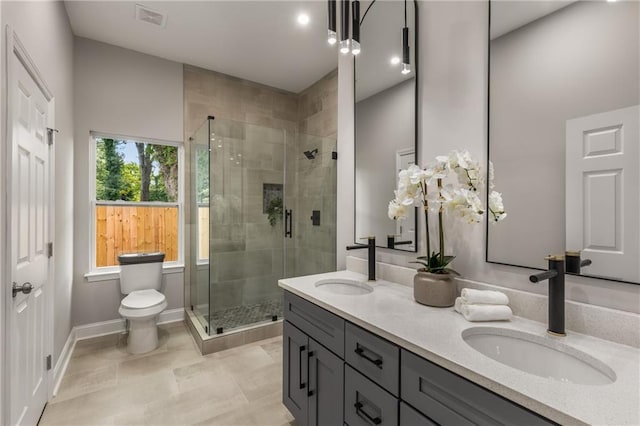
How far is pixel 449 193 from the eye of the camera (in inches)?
50.0

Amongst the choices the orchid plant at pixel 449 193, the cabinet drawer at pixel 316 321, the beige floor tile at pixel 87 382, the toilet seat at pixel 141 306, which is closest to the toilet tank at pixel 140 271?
the toilet seat at pixel 141 306

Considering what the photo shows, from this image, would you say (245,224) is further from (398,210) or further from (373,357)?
(373,357)

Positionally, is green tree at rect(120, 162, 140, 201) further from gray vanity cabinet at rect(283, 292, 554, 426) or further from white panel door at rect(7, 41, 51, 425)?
gray vanity cabinet at rect(283, 292, 554, 426)

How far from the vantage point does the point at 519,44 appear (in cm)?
120

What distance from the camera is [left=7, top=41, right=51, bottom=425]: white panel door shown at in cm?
140

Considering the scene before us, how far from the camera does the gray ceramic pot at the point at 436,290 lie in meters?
1.28

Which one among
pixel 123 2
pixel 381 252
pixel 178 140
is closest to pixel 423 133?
pixel 381 252

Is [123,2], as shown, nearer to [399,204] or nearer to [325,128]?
[325,128]

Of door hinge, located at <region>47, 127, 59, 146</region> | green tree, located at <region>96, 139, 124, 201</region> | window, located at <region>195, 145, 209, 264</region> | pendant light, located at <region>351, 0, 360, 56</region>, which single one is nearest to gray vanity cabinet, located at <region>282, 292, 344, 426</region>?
pendant light, located at <region>351, 0, 360, 56</region>

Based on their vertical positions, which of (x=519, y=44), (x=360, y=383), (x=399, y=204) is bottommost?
(x=360, y=383)

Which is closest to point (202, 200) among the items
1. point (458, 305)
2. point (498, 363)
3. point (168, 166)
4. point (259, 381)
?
point (168, 166)

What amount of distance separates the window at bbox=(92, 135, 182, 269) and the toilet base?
866 millimetres

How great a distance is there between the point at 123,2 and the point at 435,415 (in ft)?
11.0

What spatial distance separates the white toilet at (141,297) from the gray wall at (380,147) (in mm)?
2036
